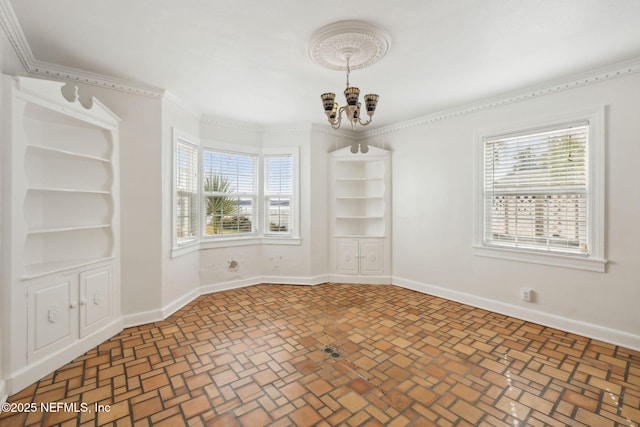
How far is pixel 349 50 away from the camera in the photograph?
8.17 ft

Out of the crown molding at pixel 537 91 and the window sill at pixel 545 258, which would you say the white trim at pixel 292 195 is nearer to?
the crown molding at pixel 537 91

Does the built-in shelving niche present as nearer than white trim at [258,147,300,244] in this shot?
Yes

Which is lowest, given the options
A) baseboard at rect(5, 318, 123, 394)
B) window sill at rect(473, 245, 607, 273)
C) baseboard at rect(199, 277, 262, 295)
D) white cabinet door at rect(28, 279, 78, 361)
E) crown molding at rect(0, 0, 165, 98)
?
baseboard at rect(5, 318, 123, 394)

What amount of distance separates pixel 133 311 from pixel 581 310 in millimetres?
4873

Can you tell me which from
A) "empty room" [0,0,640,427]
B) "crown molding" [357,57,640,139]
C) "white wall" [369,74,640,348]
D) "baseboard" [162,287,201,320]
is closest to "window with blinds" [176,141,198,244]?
"empty room" [0,0,640,427]

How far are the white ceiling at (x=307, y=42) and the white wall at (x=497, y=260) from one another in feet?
1.30

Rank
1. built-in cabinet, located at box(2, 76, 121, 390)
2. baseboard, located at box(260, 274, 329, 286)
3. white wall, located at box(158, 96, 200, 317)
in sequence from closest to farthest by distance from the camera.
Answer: built-in cabinet, located at box(2, 76, 121, 390), white wall, located at box(158, 96, 200, 317), baseboard, located at box(260, 274, 329, 286)

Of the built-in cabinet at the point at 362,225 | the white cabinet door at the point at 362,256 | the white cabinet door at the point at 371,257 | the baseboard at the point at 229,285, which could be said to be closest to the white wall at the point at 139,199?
the baseboard at the point at 229,285

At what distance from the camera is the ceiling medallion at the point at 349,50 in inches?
Answer: 89.0

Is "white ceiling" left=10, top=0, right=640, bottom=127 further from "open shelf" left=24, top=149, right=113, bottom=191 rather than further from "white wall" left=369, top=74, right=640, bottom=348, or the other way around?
"open shelf" left=24, top=149, right=113, bottom=191

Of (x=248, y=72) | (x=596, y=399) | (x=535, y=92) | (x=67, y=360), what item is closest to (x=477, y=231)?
(x=535, y=92)

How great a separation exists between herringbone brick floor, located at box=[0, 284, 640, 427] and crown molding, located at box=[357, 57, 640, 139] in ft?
8.61

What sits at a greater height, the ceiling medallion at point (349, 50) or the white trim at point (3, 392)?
the ceiling medallion at point (349, 50)

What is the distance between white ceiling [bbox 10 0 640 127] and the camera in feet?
6.75
